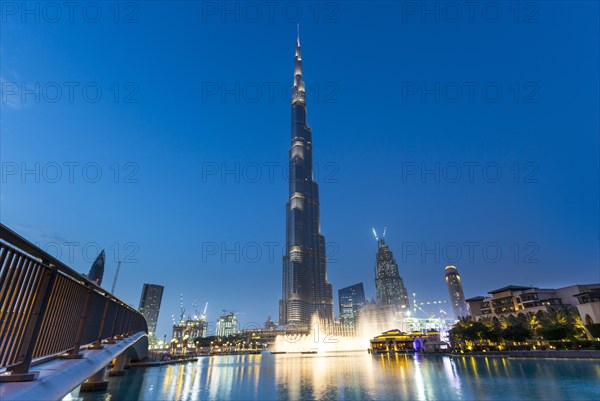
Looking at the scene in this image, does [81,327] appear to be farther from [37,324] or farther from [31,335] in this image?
[31,335]

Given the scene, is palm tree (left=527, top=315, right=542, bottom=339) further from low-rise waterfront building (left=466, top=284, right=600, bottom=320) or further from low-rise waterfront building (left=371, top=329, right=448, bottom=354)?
low-rise waterfront building (left=371, top=329, right=448, bottom=354)

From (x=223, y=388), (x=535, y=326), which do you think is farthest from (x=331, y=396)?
(x=535, y=326)

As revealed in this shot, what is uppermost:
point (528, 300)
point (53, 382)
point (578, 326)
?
point (528, 300)

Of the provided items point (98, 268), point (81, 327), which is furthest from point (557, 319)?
point (98, 268)

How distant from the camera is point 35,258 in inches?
282

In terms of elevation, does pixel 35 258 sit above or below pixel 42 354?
Answer: above

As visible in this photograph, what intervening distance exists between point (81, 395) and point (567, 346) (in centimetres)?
8891

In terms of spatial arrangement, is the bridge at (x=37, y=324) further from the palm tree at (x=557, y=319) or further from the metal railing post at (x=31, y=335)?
the palm tree at (x=557, y=319)

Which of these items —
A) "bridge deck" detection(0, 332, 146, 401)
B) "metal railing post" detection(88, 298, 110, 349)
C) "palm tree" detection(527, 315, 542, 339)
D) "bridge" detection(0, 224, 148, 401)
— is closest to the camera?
"bridge deck" detection(0, 332, 146, 401)

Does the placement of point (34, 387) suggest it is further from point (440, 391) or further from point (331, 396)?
point (440, 391)

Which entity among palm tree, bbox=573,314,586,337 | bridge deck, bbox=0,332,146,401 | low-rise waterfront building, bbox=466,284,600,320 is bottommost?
bridge deck, bbox=0,332,146,401

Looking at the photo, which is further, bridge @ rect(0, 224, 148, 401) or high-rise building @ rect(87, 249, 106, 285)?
high-rise building @ rect(87, 249, 106, 285)

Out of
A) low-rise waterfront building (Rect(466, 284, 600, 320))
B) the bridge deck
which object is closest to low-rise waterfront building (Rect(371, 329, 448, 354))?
low-rise waterfront building (Rect(466, 284, 600, 320))

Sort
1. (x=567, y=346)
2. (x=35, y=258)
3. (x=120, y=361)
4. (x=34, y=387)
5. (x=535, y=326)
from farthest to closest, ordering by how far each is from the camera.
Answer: (x=535, y=326)
(x=567, y=346)
(x=120, y=361)
(x=35, y=258)
(x=34, y=387)
